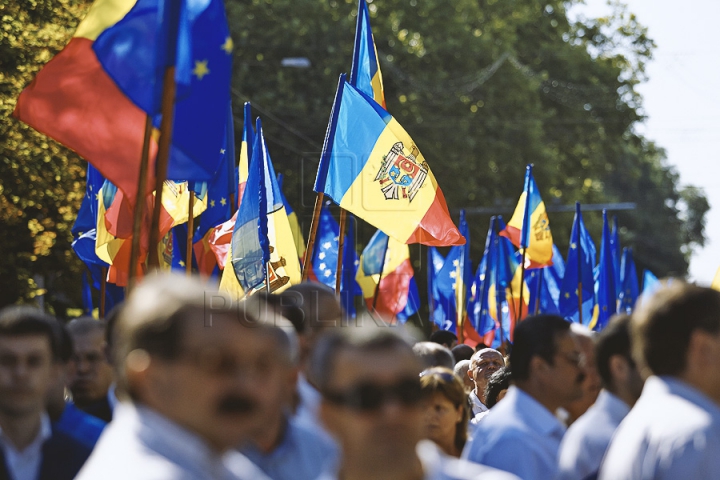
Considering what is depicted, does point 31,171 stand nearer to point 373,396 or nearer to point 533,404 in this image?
point 533,404

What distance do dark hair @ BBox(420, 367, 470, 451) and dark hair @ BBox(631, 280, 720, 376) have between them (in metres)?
1.57

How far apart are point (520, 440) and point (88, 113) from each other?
3365 mm

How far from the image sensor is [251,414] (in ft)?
8.18

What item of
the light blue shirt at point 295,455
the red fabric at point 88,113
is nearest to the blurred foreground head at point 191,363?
the light blue shirt at point 295,455

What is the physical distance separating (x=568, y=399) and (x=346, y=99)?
19.3 feet

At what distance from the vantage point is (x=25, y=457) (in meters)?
4.04

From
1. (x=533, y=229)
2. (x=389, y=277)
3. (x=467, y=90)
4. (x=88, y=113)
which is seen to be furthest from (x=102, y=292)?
(x=467, y=90)

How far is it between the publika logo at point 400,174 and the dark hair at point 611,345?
5593mm

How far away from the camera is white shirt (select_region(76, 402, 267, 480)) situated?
2.33 m

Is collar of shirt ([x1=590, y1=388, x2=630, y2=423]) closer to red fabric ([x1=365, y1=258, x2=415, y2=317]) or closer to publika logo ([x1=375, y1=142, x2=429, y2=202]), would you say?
publika logo ([x1=375, y1=142, x2=429, y2=202])

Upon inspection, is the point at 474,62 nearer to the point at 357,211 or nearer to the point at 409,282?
the point at 409,282

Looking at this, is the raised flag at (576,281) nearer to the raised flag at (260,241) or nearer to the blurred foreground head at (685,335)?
the raised flag at (260,241)

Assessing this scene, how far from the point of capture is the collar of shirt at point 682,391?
137 inches

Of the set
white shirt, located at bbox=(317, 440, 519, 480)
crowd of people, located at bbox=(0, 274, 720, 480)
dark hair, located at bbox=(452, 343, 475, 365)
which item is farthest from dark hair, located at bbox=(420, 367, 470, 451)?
dark hair, located at bbox=(452, 343, 475, 365)
